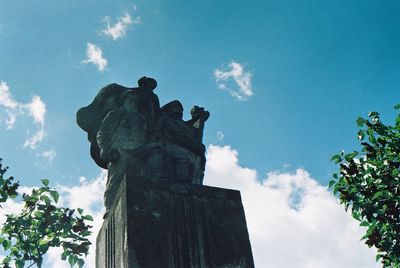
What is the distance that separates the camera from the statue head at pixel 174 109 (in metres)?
6.32

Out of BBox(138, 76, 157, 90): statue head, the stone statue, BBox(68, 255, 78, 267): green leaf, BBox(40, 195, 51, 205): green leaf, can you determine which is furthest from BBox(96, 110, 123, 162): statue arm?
BBox(68, 255, 78, 267): green leaf

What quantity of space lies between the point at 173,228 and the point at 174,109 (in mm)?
2229

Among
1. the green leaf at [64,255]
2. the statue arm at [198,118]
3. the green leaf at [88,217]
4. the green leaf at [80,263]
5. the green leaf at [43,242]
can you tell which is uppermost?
the statue arm at [198,118]

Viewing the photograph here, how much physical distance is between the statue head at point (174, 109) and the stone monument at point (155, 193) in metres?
0.01

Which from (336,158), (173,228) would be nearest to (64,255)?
(173,228)

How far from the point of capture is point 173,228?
→ 14.8 ft

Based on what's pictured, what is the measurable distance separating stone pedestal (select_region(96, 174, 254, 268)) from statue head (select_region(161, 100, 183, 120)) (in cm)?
160

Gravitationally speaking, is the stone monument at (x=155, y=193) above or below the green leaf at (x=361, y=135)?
below

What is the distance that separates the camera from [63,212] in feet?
23.6

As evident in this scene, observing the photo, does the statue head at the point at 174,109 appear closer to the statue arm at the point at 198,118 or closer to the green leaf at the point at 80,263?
the statue arm at the point at 198,118

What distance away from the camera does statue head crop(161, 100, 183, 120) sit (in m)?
6.32

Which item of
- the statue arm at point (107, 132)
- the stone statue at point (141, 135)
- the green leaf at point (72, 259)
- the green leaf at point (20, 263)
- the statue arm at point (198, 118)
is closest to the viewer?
the stone statue at point (141, 135)

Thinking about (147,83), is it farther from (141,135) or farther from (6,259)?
(6,259)

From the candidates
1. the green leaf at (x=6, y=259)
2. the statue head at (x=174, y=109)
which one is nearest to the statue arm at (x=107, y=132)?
the statue head at (x=174, y=109)
